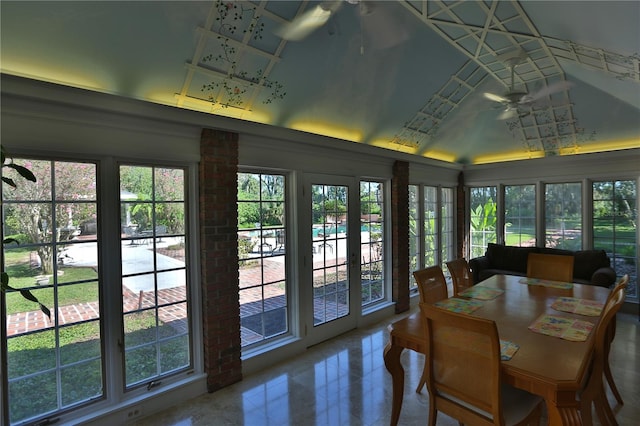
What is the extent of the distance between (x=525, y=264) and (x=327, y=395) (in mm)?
4317

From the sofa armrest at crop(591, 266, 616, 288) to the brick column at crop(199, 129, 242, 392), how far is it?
15.3 ft

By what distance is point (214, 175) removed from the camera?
287 centimetres

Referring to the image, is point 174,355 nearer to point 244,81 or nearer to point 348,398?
point 348,398

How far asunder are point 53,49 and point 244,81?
129 centimetres

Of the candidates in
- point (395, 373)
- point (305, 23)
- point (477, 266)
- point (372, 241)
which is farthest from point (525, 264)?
point (305, 23)

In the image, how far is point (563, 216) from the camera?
18.0 feet

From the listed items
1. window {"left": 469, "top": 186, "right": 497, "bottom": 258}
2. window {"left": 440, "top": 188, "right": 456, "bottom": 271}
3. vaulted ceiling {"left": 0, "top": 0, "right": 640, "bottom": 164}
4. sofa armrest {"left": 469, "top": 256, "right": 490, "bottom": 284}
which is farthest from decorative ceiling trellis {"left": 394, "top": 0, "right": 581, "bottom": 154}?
sofa armrest {"left": 469, "top": 256, "right": 490, "bottom": 284}

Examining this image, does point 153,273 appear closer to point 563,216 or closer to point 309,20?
point 309,20

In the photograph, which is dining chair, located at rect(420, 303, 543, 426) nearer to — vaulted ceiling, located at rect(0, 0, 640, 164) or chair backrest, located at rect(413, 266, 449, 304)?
chair backrest, located at rect(413, 266, 449, 304)

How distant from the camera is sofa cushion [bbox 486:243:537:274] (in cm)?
546

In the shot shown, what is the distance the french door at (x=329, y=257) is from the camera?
372cm

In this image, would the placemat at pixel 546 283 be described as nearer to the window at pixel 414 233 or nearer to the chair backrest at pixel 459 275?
the chair backrest at pixel 459 275

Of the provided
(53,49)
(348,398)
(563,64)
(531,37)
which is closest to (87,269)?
(53,49)

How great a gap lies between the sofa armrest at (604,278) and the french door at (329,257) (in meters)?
3.20
